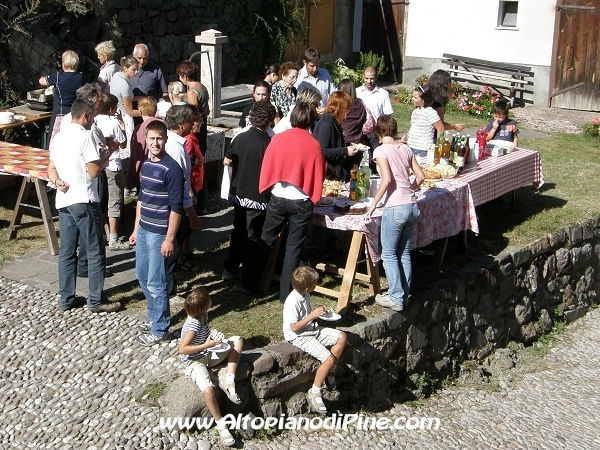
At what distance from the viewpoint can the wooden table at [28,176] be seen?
783cm

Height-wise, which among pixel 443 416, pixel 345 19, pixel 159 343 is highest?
pixel 345 19

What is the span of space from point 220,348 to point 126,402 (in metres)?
0.70

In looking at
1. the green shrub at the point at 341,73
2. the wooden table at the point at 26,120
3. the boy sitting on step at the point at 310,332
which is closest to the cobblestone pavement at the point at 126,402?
the boy sitting on step at the point at 310,332

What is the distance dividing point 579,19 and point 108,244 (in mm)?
11105

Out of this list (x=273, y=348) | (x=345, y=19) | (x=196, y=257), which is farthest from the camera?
(x=345, y=19)

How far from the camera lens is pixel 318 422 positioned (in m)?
6.26

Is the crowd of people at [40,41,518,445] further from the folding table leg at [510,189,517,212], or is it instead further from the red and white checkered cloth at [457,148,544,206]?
the folding table leg at [510,189,517,212]

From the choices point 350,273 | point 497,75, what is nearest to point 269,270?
point 350,273

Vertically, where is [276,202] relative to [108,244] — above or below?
above

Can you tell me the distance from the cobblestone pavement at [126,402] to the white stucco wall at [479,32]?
9.31 m

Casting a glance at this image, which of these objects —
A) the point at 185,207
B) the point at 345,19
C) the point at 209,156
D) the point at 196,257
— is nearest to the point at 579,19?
the point at 345,19

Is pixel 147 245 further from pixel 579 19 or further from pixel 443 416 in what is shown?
pixel 579 19

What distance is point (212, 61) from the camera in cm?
1084

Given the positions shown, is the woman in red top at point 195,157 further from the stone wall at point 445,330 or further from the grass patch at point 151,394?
the grass patch at point 151,394
